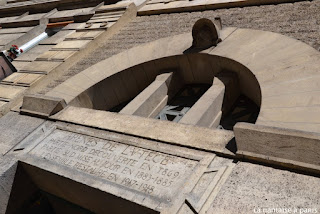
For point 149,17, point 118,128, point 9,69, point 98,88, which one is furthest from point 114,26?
point 118,128

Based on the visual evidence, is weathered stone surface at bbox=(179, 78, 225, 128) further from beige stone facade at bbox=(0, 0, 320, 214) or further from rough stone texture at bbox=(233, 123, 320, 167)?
rough stone texture at bbox=(233, 123, 320, 167)

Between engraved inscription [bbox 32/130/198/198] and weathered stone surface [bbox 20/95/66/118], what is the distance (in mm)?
894

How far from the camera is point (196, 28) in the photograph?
682 cm

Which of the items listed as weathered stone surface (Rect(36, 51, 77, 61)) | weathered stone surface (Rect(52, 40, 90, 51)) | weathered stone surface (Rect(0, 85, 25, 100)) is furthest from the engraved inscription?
weathered stone surface (Rect(52, 40, 90, 51))

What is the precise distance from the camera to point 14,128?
21.2ft

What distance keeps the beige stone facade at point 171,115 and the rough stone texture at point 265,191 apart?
1 centimetres

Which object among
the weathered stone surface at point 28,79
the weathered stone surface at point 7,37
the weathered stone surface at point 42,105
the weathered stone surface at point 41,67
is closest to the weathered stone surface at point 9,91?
the weathered stone surface at point 28,79

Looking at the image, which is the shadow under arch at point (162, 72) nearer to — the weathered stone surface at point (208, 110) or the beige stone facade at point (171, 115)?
the beige stone facade at point (171, 115)

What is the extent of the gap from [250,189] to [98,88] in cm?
517

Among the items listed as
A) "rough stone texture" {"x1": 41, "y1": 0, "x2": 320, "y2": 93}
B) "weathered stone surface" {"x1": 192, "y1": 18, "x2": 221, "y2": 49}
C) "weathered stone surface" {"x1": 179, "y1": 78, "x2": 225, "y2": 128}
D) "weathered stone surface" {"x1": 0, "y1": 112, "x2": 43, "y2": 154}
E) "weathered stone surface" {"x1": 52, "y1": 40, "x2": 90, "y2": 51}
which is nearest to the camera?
"weathered stone surface" {"x1": 179, "y1": 78, "x2": 225, "y2": 128}

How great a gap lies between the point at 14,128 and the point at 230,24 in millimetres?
5547

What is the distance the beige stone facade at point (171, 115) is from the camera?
3.62m

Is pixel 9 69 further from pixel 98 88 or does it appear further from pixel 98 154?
pixel 98 154

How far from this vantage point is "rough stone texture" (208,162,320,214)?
321 centimetres
